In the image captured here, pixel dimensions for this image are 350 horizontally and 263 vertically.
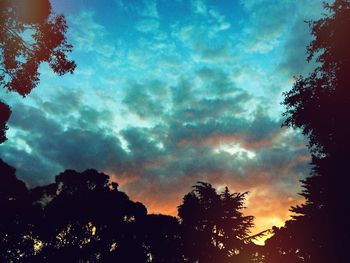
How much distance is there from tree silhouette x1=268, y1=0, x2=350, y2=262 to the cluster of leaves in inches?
244

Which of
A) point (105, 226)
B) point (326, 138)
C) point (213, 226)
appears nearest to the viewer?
point (326, 138)

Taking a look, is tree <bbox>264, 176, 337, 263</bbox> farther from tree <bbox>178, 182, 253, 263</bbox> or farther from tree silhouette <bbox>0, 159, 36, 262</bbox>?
tree silhouette <bbox>0, 159, 36, 262</bbox>

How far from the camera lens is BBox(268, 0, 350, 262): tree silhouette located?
60.6 ft

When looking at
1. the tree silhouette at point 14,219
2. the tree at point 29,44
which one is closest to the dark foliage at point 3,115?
the tree at point 29,44

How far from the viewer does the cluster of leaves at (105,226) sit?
28.8m

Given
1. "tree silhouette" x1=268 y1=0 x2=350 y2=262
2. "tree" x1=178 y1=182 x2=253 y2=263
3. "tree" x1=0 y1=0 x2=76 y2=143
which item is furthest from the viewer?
"tree" x1=178 y1=182 x2=253 y2=263

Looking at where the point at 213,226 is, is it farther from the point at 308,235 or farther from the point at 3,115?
the point at 3,115

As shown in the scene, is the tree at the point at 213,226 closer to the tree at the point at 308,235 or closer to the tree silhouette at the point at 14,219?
the tree at the point at 308,235

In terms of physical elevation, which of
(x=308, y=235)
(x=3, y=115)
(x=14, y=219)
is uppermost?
(x=14, y=219)

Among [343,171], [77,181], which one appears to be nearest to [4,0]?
[343,171]

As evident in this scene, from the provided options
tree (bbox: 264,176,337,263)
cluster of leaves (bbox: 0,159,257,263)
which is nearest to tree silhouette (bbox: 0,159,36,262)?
cluster of leaves (bbox: 0,159,257,263)

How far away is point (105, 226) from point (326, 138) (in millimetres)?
30149

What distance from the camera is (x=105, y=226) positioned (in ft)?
134

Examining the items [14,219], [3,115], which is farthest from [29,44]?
[14,219]
